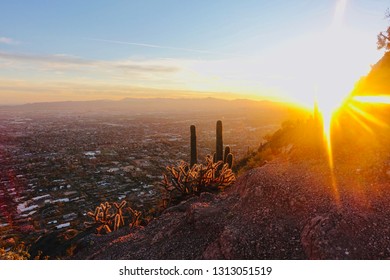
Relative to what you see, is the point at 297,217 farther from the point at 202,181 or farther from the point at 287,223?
the point at 202,181

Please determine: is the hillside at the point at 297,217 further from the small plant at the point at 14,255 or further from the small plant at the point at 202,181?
the small plant at the point at 202,181

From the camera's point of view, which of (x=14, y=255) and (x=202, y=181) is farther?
(x=202, y=181)

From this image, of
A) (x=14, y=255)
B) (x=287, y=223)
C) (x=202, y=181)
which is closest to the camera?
(x=287, y=223)

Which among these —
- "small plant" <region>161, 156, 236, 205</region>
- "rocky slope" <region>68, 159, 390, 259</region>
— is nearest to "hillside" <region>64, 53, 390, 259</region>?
"rocky slope" <region>68, 159, 390, 259</region>

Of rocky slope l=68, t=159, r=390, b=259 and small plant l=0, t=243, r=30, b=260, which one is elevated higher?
rocky slope l=68, t=159, r=390, b=259

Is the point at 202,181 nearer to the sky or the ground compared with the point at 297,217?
nearer to the ground

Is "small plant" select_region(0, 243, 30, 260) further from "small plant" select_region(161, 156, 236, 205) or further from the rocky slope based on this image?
"small plant" select_region(161, 156, 236, 205)

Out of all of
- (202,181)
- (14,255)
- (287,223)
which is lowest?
(14,255)

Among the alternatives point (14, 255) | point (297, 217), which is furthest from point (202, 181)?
point (14, 255)

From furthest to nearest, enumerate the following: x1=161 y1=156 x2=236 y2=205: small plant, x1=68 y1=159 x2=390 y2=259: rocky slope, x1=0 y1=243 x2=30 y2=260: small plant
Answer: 1. x1=161 y1=156 x2=236 y2=205: small plant
2. x1=0 y1=243 x2=30 y2=260: small plant
3. x1=68 y1=159 x2=390 y2=259: rocky slope

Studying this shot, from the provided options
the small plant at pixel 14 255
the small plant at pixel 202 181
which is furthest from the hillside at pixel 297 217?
the small plant at pixel 202 181
